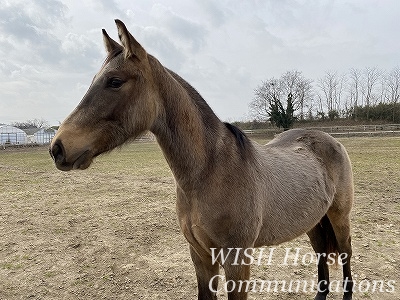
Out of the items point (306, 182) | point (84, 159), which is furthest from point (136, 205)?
point (84, 159)

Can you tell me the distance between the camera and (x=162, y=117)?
198 cm

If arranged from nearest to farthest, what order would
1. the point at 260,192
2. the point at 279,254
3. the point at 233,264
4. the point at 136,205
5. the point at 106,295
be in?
the point at 233,264, the point at 260,192, the point at 106,295, the point at 279,254, the point at 136,205

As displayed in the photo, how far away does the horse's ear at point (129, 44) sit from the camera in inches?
67.4

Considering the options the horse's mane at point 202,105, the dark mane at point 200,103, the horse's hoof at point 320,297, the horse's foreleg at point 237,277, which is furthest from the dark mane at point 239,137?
the horse's hoof at point 320,297

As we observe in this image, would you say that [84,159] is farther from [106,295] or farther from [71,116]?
[106,295]

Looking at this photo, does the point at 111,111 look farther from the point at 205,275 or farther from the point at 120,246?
the point at 120,246

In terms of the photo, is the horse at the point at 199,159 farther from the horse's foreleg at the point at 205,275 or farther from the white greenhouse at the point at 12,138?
the white greenhouse at the point at 12,138

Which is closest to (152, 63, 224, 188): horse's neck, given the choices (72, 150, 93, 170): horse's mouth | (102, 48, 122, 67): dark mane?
(102, 48, 122, 67): dark mane

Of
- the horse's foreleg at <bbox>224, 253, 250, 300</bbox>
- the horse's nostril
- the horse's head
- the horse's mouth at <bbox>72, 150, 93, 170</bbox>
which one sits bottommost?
the horse's foreleg at <bbox>224, 253, 250, 300</bbox>

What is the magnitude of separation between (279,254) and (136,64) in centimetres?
Result: 387

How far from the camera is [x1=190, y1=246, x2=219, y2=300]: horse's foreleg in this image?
98.4 inches

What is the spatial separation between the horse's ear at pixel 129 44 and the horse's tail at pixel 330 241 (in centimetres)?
294

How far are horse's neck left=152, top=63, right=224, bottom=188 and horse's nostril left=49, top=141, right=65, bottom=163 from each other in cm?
62

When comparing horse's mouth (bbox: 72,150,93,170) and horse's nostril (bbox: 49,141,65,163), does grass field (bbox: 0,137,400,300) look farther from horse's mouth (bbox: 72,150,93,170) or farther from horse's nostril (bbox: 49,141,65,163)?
horse's nostril (bbox: 49,141,65,163)
